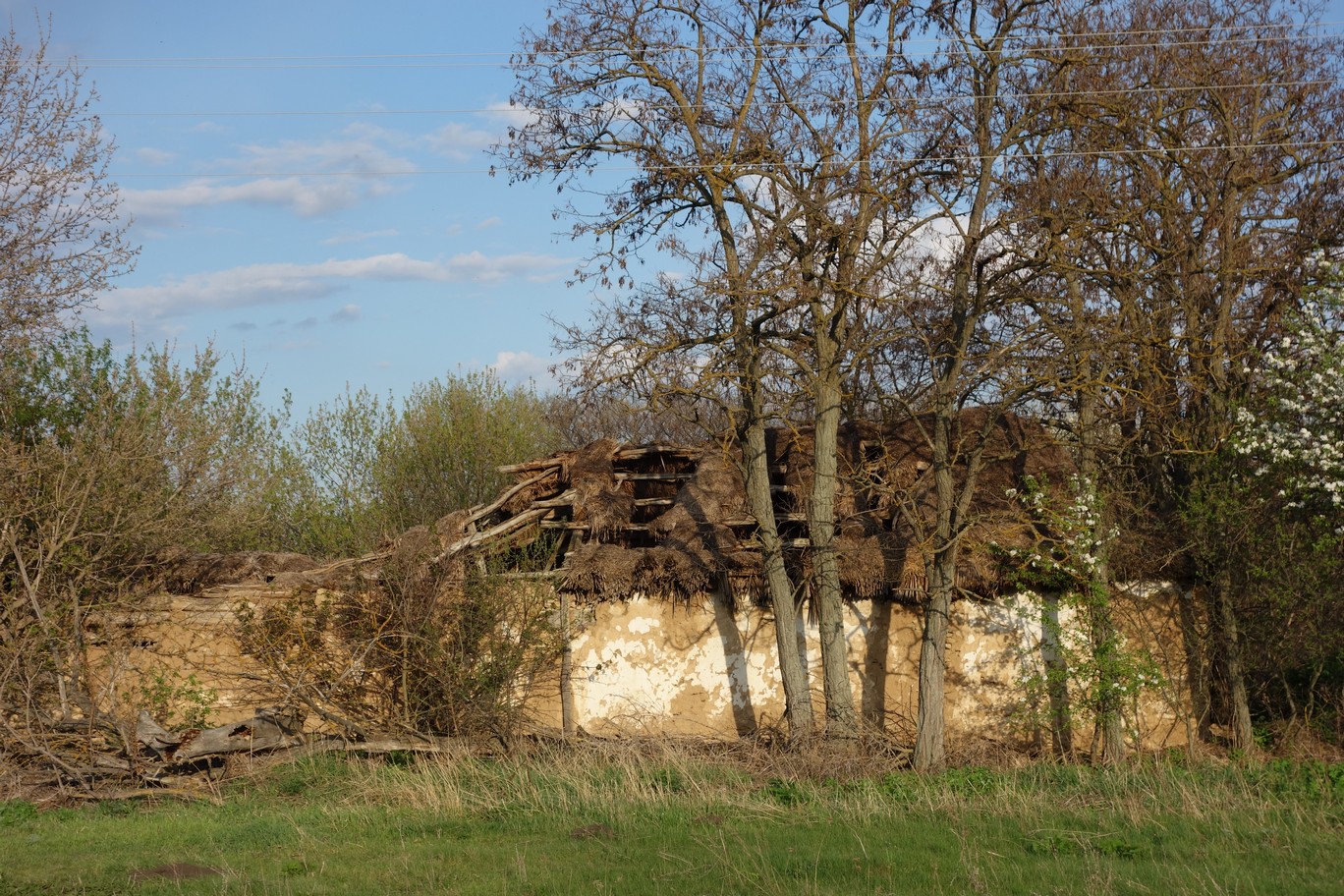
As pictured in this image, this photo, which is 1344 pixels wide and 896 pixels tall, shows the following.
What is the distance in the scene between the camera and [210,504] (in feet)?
49.6

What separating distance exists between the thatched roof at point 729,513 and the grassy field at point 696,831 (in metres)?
2.45

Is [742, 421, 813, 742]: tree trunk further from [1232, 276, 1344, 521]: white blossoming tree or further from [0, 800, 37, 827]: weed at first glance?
[0, 800, 37, 827]: weed

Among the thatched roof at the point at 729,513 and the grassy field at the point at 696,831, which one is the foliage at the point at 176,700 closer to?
the grassy field at the point at 696,831

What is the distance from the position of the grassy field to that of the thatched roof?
2.45 m

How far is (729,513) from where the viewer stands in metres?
15.3

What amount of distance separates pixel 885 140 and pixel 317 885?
32.8 ft

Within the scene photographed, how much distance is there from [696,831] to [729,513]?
6557 mm

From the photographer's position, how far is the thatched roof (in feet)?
46.0

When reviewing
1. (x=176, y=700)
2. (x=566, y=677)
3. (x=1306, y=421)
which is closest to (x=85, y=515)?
(x=176, y=700)

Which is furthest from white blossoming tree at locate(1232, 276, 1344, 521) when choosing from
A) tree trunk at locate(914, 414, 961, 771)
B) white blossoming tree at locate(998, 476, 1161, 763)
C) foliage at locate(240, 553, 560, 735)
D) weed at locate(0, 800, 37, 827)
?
weed at locate(0, 800, 37, 827)

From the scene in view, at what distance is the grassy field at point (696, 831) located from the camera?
772cm

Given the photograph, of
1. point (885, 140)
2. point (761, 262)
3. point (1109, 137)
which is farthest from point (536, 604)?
point (1109, 137)

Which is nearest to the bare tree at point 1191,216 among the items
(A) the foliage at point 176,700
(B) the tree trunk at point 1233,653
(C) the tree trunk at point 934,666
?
(B) the tree trunk at point 1233,653

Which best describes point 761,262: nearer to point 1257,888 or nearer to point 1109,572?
point 1109,572
